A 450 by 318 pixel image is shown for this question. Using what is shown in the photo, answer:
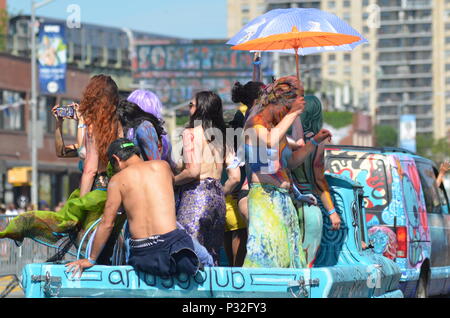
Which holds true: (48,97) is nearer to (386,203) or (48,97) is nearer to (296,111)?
(386,203)

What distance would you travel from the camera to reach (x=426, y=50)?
194750mm

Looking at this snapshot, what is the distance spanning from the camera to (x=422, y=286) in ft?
43.3

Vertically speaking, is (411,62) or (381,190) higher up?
(411,62)

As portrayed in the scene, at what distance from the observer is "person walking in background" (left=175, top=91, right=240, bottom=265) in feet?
27.3

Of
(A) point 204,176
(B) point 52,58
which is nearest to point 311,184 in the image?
(A) point 204,176

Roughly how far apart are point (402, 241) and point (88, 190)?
16.1ft

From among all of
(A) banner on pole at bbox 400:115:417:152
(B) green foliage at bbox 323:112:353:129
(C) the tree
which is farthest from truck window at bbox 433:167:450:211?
(C) the tree

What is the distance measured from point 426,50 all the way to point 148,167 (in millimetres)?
191264

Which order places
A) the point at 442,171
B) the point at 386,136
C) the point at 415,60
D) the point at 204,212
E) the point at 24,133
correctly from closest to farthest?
the point at 204,212
the point at 442,171
the point at 24,133
the point at 386,136
the point at 415,60

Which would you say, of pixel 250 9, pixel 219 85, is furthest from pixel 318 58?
pixel 219 85

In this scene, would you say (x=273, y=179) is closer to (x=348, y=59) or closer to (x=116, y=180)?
(x=116, y=180)

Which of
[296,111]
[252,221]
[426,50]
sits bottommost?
[252,221]

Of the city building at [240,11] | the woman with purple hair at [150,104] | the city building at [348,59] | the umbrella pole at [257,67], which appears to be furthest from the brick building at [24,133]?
the city building at [240,11]
